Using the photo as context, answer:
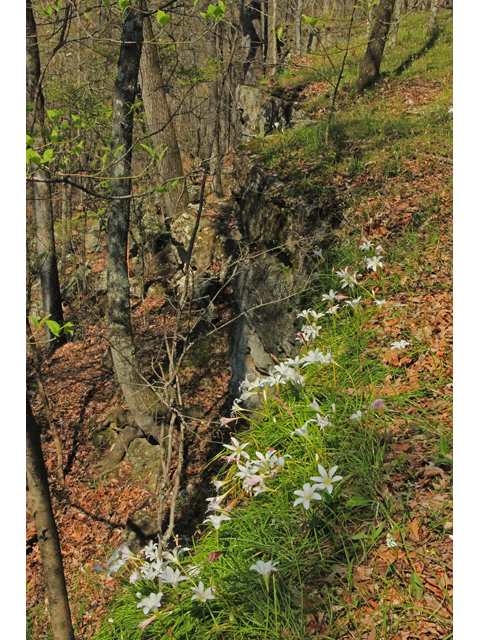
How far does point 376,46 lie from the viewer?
7.69m

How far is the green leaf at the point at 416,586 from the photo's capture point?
5.18 feet

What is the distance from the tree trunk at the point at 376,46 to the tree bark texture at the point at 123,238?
4.78 metres

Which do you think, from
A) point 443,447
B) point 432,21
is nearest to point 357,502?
point 443,447

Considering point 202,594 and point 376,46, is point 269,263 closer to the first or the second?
point 202,594

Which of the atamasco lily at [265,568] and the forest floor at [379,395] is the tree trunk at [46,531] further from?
the atamasco lily at [265,568]

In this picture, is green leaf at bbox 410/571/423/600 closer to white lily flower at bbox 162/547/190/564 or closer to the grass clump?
the grass clump

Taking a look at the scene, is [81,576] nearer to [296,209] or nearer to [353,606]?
[353,606]

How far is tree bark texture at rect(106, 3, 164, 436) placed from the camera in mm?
4508

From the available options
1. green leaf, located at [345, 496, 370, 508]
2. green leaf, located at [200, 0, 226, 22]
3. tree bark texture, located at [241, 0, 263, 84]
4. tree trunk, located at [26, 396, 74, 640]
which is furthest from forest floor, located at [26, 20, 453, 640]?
tree bark texture, located at [241, 0, 263, 84]

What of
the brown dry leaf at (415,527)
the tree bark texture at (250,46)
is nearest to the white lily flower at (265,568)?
the brown dry leaf at (415,527)

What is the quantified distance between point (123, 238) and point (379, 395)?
143 inches

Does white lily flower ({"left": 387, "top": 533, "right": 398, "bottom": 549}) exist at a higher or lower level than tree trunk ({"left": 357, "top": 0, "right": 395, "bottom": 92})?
lower

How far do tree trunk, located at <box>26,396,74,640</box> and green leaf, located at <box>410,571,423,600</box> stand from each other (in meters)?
2.10

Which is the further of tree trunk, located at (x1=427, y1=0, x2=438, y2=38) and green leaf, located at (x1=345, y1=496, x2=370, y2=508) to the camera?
tree trunk, located at (x1=427, y1=0, x2=438, y2=38)
